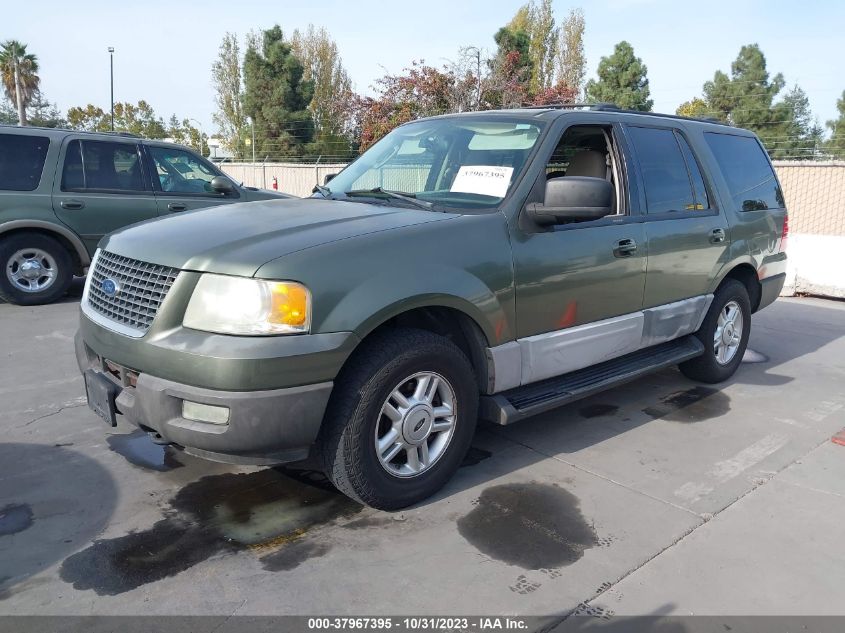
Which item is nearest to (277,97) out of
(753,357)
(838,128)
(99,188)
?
(838,128)

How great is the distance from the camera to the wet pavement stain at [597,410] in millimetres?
4779

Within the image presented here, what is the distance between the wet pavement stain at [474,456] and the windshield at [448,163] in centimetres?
145

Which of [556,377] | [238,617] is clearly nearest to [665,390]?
[556,377]

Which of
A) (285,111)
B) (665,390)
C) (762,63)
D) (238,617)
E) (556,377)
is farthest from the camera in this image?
(285,111)

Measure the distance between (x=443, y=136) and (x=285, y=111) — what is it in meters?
38.4

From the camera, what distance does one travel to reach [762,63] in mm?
34000

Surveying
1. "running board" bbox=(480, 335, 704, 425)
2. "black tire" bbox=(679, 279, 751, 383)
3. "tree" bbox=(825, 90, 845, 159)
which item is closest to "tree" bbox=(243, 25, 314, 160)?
"tree" bbox=(825, 90, 845, 159)

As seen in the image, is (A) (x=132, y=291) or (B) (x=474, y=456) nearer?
(A) (x=132, y=291)

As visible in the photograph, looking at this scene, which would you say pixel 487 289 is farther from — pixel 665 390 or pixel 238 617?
pixel 665 390

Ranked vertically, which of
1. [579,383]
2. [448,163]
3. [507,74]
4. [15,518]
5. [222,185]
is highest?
[507,74]

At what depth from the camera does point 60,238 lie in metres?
7.73

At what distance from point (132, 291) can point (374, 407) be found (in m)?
1.25

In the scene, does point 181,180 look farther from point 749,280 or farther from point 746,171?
point 749,280

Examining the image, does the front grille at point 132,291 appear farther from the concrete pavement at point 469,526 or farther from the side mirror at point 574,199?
the side mirror at point 574,199
